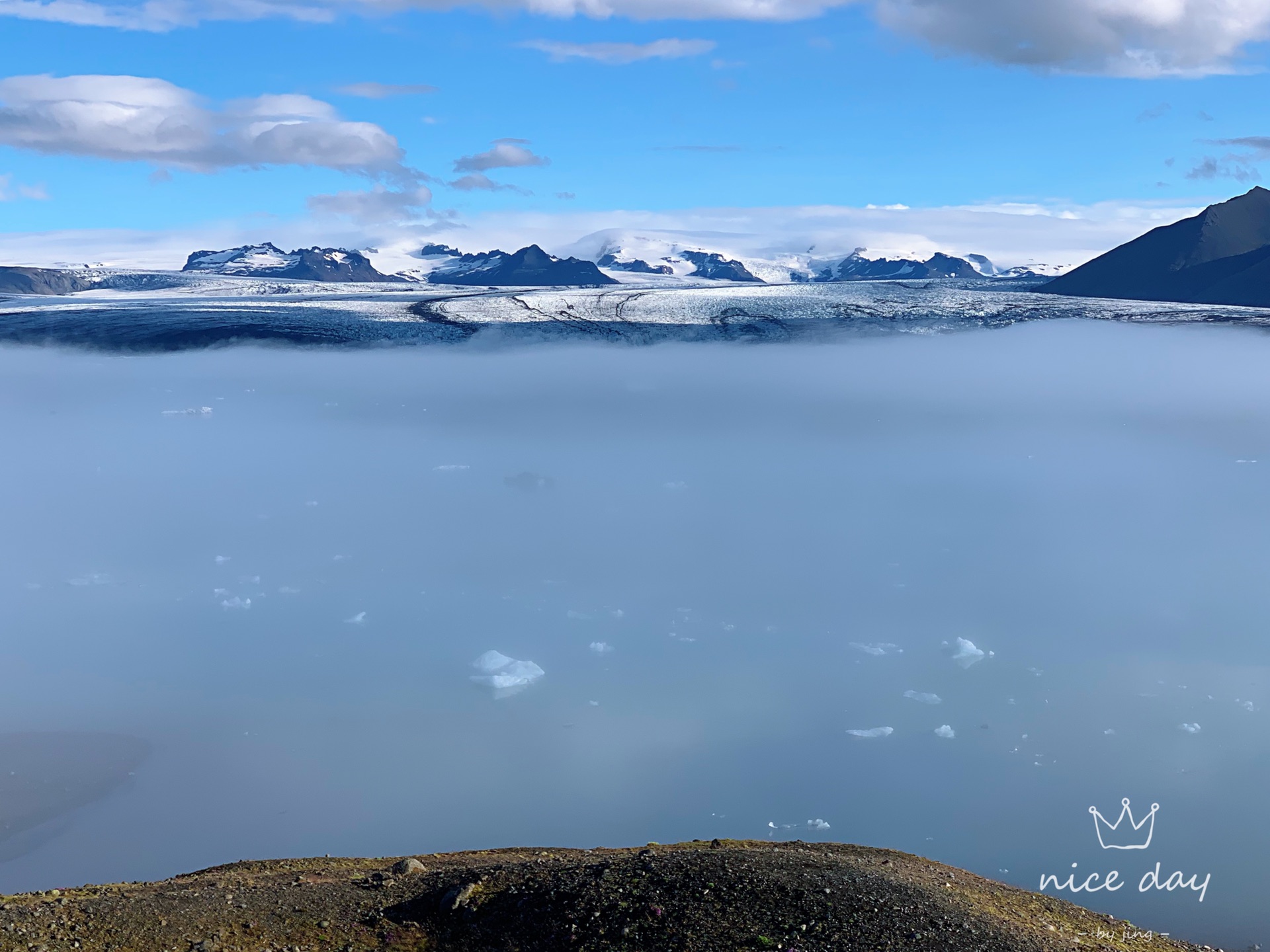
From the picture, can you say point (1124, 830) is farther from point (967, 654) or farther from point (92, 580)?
point (92, 580)

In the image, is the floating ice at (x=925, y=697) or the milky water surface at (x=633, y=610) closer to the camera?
the milky water surface at (x=633, y=610)

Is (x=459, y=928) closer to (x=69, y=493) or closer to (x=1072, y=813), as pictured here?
(x=1072, y=813)

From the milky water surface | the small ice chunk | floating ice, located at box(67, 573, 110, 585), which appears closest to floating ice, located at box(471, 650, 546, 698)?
the milky water surface

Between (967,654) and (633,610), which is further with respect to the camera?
(633,610)

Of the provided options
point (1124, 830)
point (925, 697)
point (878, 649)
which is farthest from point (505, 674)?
point (1124, 830)

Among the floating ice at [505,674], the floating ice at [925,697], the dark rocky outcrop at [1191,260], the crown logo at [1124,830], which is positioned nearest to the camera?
the crown logo at [1124,830]

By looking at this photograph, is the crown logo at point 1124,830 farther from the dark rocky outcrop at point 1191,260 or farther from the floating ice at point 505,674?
the dark rocky outcrop at point 1191,260

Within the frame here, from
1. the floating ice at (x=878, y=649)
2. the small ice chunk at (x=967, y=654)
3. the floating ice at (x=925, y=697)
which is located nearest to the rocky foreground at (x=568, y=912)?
the floating ice at (x=925, y=697)

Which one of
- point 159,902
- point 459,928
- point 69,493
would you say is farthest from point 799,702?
point 69,493
